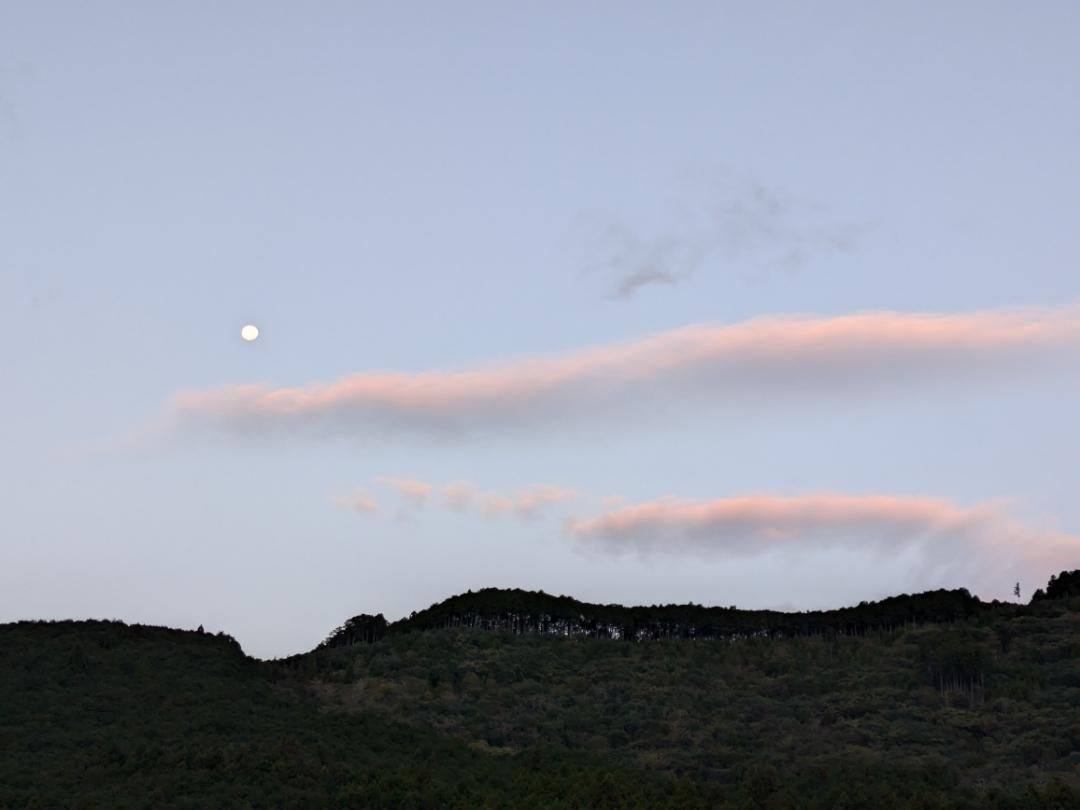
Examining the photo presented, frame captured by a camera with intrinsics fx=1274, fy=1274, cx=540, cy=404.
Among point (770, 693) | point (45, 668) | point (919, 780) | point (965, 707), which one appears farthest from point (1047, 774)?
point (45, 668)

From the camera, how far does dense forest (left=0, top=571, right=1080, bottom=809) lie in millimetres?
57750

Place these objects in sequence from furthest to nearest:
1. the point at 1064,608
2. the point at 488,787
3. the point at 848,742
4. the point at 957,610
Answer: the point at 957,610
the point at 1064,608
the point at 848,742
the point at 488,787

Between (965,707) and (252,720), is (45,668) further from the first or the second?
(965,707)

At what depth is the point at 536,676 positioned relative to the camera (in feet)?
298

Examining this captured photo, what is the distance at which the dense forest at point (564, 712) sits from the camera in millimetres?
57750

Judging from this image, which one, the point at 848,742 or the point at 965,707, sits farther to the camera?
the point at 965,707

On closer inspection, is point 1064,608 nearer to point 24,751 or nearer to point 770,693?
point 770,693

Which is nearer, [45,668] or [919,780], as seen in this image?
[919,780]

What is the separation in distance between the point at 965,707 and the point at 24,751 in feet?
180

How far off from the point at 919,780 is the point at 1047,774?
712 centimetres

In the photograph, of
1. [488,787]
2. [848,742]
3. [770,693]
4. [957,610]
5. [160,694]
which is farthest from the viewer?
[957,610]

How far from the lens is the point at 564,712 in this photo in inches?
3177

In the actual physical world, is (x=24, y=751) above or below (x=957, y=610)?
below

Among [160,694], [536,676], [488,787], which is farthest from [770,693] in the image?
[160,694]
